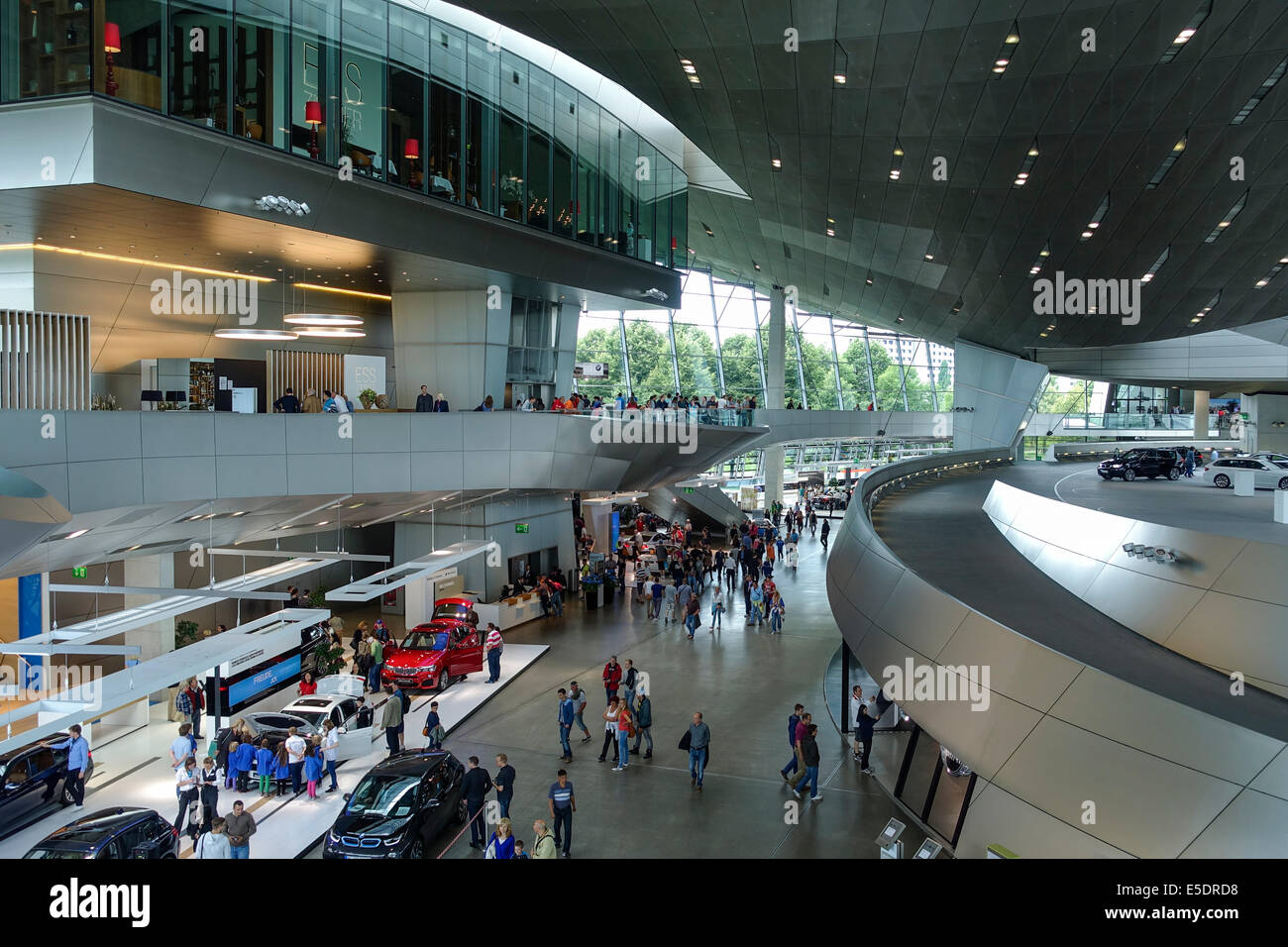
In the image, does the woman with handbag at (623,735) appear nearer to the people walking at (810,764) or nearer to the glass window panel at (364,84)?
the people walking at (810,764)

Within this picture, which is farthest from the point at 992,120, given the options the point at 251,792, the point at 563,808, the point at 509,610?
the point at 251,792

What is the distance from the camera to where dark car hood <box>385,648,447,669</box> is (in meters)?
20.2

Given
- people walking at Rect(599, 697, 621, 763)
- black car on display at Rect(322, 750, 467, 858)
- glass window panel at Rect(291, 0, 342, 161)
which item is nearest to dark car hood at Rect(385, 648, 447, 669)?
people walking at Rect(599, 697, 621, 763)

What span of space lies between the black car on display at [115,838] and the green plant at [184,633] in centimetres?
967

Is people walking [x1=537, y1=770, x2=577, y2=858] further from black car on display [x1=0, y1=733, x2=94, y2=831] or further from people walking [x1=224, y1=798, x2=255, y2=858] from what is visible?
Answer: black car on display [x1=0, y1=733, x2=94, y2=831]

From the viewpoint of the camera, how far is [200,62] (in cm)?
1673

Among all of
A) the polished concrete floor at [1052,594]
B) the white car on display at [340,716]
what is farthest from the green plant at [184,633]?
the polished concrete floor at [1052,594]

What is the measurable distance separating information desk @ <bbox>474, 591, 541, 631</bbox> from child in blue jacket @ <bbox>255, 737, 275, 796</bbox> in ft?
37.5

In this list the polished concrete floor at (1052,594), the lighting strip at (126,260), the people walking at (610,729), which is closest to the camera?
the polished concrete floor at (1052,594)

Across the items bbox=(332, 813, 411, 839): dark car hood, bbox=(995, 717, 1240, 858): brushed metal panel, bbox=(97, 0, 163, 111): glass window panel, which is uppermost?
bbox=(97, 0, 163, 111): glass window panel

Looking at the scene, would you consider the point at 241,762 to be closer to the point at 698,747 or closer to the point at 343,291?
the point at 698,747

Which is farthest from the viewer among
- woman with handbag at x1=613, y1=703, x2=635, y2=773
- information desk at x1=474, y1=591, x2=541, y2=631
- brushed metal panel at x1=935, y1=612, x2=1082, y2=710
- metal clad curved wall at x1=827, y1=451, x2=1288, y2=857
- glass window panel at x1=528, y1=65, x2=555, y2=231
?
information desk at x1=474, y1=591, x2=541, y2=631

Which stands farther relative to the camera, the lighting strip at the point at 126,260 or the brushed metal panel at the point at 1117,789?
the lighting strip at the point at 126,260

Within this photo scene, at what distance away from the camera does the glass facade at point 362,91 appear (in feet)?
50.0
